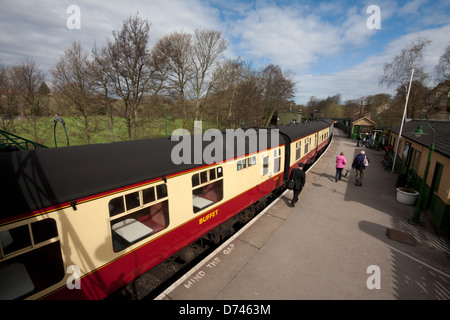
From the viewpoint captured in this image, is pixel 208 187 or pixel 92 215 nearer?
pixel 92 215

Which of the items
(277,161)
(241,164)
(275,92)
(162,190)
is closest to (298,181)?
(277,161)

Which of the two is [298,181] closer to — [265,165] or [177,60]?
[265,165]

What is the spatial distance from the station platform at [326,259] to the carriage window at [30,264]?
208cm

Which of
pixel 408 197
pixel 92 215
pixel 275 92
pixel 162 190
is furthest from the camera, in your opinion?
pixel 275 92

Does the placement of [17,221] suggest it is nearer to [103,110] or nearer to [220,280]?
[220,280]

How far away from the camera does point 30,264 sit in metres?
3.90

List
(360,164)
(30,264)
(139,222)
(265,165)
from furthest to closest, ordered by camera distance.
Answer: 1. (360,164)
2. (265,165)
3. (139,222)
4. (30,264)

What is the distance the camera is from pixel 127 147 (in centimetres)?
447

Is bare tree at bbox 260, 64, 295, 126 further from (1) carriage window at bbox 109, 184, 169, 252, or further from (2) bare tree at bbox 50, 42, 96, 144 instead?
(1) carriage window at bbox 109, 184, 169, 252

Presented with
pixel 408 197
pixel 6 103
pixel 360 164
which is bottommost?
pixel 408 197

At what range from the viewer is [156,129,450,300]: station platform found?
177 inches

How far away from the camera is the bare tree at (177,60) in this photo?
80.5 ft

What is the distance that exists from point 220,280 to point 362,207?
7.37m

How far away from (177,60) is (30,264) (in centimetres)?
2597
